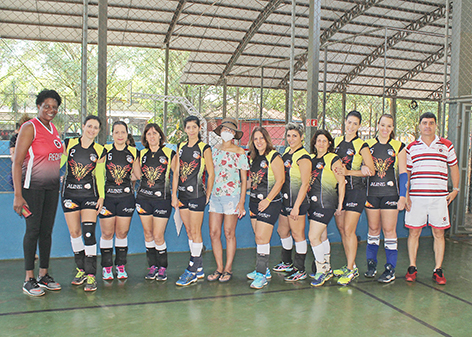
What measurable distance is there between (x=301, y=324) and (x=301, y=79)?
19.0 metres

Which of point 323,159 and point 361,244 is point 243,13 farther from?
point 323,159

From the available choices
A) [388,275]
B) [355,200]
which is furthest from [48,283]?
[388,275]

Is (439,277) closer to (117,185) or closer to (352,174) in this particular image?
(352,174)

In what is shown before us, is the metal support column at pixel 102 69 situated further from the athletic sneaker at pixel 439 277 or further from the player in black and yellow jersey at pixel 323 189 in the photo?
the athletic sneaker at pixel 439 277

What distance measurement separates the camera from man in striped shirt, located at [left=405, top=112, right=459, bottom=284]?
167 inches

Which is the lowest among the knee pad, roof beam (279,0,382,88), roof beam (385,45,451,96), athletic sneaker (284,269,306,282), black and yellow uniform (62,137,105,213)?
athletic sneaker (284,269,306,282)

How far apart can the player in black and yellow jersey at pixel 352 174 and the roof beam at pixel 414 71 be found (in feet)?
63.3

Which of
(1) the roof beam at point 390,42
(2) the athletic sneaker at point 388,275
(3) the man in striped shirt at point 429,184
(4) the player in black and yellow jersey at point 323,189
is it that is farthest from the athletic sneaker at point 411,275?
(1) the roof beam at point 390,42

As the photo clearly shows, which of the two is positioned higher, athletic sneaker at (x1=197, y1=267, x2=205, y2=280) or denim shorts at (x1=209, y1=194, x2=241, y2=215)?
denim shorts at (x1=209, y1=194, x2=241, y2=215)

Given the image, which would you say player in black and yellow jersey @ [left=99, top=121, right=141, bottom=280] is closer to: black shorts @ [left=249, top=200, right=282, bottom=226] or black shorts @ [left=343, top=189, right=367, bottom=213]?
black shorts @ [left=249, top=200, right=282, bottom=226]

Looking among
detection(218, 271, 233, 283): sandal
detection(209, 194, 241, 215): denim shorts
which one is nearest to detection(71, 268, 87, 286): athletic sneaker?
detection(218, 271, 233, 283): sandal

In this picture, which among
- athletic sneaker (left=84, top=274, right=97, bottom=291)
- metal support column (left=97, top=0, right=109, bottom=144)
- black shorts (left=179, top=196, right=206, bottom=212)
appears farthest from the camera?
metal support column (left=97, top=0, right=109, bottom=144)

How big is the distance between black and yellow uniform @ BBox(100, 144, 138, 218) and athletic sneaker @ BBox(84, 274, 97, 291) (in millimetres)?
597

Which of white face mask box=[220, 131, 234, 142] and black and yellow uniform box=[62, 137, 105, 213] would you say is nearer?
black and yellow uniform box=[62, 137, 105, 213]
